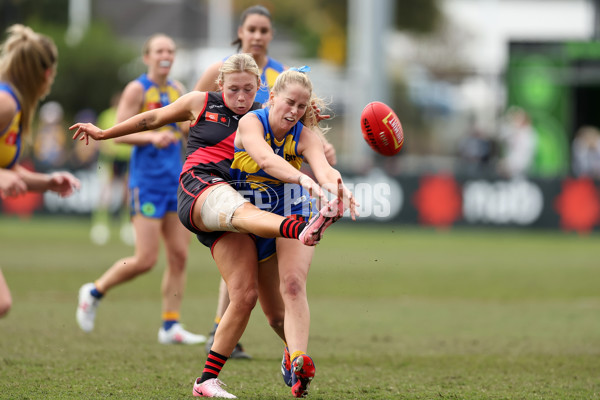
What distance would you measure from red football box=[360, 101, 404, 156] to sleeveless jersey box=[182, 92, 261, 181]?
81cm

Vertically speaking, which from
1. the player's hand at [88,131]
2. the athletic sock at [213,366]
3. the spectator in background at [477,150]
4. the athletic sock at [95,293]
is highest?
the spectator in background at [477,150]

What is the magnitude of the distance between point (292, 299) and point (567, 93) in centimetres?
2094

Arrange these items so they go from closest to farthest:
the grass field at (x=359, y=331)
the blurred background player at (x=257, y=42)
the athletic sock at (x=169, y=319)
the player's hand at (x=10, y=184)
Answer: the player's hand at (x=10, y=184) < the grass field at (x=359, y=331) < the blurred background player at (x=257, y=42) < the athletic sock at (x=169, y=319)

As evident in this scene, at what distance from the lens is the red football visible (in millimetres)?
5941

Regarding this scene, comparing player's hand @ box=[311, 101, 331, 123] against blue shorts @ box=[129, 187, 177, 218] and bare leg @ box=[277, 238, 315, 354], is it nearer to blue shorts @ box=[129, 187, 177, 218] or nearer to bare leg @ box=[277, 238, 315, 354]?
bare leg @ box=[277, 238, 315, 354]

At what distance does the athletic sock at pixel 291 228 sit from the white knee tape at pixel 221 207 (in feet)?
1.07

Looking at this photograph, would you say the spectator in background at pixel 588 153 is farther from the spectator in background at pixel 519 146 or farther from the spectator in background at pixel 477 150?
the spectator in background at pixel 477 150

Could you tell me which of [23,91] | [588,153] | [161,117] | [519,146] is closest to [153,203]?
[23,91]

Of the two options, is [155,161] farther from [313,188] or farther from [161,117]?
[313,188]

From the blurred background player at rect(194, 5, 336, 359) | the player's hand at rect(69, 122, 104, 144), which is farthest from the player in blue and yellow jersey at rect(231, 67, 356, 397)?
the blurred background player at rect(194, 5, 336, 359)

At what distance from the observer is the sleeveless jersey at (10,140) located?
6223 mm

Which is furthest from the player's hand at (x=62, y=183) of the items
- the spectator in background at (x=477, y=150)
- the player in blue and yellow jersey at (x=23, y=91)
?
the spectator in background at (x=477, y=150)

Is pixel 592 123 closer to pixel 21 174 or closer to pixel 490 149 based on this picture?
pixel 490 149

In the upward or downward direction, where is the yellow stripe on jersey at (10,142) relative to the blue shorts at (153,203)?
upward
